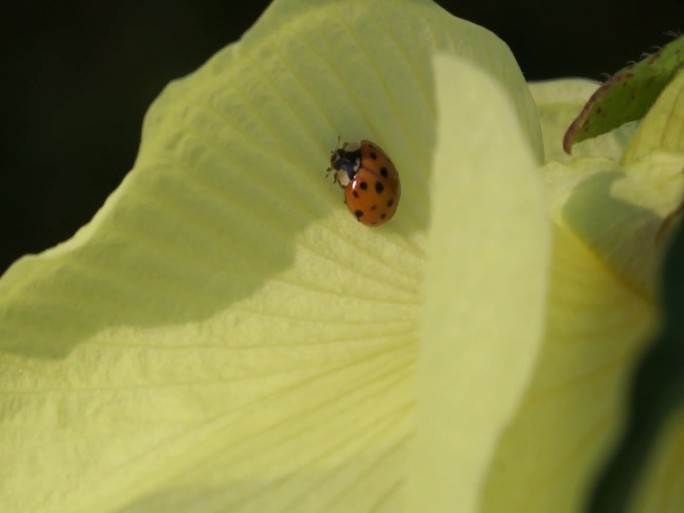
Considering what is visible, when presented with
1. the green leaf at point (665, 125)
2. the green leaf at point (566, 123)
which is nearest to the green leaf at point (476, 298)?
the green leaf at point (665, 125)

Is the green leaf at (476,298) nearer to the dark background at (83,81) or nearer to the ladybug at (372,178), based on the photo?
the ladybug at (372,178)

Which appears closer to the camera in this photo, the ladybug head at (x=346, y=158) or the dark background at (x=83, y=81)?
the ladybug head at (x=346, y=158)

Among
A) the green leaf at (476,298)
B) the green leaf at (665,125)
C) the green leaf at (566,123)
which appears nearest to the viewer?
the green leaf at (476,298)

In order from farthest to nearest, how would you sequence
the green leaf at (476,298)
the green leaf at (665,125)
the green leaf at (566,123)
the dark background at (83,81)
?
1. the dark background at (83,81)
2. the green leaf at (566,123)
3. the green leaf at (665,125)
4. the green leaf at (476,298)

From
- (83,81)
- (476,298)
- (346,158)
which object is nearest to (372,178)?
(346,158)

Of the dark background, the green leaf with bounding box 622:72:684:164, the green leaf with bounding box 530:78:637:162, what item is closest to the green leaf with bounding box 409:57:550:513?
the green leaf with bounding box 622:72:684:164

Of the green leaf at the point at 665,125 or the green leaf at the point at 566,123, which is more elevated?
the green leaf at the point at 665,125

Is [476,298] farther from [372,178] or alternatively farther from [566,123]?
[566,123]

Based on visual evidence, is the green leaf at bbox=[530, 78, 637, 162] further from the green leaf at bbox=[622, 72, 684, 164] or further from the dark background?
the dark background

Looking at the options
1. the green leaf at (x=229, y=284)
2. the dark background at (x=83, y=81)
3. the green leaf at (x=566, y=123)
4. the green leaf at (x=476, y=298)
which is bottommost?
the dark background at (x=83, y=81)
